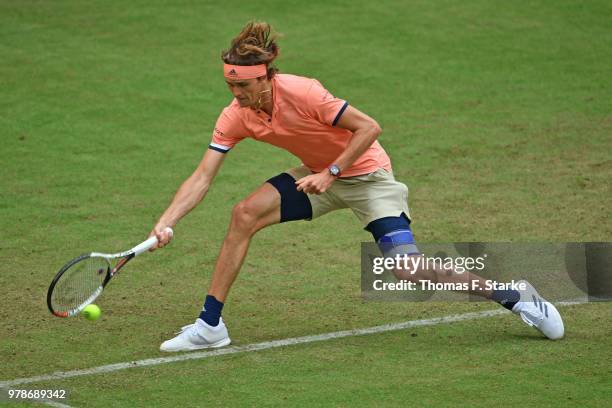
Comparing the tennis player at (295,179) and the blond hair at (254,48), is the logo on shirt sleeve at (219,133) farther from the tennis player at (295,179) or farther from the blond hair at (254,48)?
the blond hair at (254,48)

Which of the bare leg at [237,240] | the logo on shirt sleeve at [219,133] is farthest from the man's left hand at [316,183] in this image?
the logo on shirt sleeve at [219,133]

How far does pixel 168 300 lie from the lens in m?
9.48

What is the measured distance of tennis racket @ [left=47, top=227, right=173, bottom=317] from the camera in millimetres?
7555

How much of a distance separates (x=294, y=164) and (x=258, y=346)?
5.00 m

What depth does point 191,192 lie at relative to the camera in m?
8.40

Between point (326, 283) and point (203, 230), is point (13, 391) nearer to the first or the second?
point (326, 283)

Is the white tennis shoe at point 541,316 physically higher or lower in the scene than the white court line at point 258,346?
higher

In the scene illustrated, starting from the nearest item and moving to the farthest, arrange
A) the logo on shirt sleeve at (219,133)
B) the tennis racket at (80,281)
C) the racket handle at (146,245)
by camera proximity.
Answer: the tennis racket at (80,281), the racket handle at (146,245), the logo on shirt sleeve at (219,133)

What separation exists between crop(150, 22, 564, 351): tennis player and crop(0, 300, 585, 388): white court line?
144mm

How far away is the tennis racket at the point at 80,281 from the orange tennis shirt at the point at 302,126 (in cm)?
97

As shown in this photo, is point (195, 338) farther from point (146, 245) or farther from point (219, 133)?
point (219, 133)

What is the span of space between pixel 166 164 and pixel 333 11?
558 cm

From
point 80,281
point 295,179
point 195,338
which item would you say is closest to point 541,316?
point 295,179

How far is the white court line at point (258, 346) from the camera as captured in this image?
7.74 m
